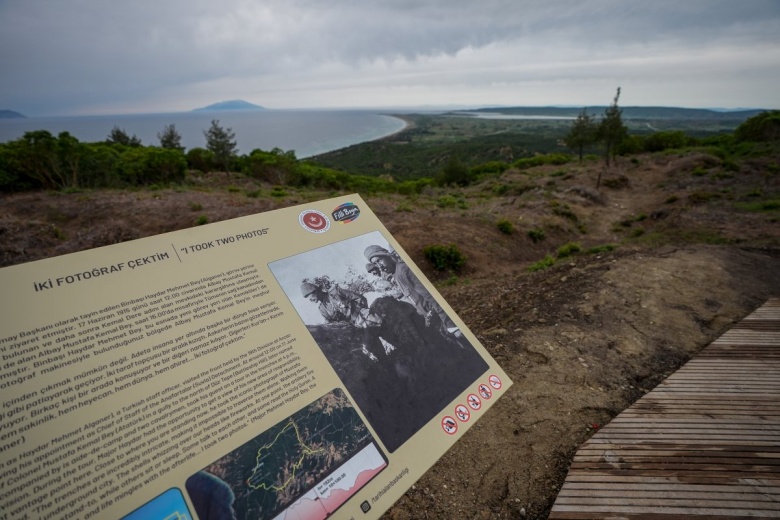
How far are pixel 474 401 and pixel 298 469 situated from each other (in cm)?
149

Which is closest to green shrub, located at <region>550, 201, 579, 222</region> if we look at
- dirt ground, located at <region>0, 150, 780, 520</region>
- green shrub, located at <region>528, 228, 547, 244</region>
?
dirt ground, located at <region>0, 150, 780, 520</region>

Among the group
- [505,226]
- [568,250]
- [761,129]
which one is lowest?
[568,250]

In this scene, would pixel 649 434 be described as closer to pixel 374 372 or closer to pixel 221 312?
pixel 374 372

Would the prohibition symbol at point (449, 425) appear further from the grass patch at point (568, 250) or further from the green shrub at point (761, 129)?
the green shrub at point (761, 129)

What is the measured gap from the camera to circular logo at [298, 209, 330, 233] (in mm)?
2994

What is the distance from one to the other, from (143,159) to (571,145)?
38402 mm

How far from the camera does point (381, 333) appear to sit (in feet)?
8.86

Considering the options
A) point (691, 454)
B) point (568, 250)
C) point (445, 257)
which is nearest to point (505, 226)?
point (568, 250)

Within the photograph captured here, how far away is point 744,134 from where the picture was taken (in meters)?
34.3

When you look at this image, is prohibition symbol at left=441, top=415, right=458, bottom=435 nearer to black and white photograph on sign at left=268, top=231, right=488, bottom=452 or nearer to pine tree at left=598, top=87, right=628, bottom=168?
black and white photograph on sign at left=268, top=231, right=488, bottom=452

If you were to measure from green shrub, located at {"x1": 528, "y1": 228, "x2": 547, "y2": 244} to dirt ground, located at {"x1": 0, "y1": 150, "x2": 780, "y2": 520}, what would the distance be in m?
0.23

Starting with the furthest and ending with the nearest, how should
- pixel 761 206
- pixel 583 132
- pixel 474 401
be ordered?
pixel 583 132, pixel 761 206, pixel 474 401

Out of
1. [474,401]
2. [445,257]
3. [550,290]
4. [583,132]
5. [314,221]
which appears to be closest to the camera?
[474,401]

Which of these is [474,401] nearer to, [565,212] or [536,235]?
[536,235]
